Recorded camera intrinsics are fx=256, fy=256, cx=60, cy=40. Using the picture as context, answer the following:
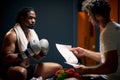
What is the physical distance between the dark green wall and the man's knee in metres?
1.26

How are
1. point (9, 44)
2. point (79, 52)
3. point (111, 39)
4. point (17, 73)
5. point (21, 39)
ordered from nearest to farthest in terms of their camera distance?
point (111, 39) < point (79, 52) < point (17, 73) < point (9, 44) < point (21, 39)

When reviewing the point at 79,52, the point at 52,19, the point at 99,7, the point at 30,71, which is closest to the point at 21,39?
the point at 30,71

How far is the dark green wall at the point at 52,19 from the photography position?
4.20 meters

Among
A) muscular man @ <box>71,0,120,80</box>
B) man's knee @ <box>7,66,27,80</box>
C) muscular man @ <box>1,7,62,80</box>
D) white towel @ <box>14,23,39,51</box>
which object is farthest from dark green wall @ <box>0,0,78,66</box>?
muscular man @ <box>71,0,120,80</box>

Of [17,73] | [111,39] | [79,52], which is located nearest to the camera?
[111,39]

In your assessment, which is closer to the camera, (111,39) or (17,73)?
(111,39)

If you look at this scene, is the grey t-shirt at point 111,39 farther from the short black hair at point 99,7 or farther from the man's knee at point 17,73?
the man's knee at point 17,73

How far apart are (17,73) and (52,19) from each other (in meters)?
1.59

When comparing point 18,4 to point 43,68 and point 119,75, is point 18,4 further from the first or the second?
point 119,75

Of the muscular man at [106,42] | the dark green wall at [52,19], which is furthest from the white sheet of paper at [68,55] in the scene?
the dark green wall at [52,19]

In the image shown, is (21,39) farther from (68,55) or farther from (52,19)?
(52,19)

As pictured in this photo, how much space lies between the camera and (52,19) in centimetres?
437

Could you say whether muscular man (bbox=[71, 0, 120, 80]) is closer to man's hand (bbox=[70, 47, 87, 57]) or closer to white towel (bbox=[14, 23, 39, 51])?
man's hand (bbox=[70, 47, 87, 57])

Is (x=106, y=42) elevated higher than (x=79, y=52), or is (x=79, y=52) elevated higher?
(x=106, y=42)
